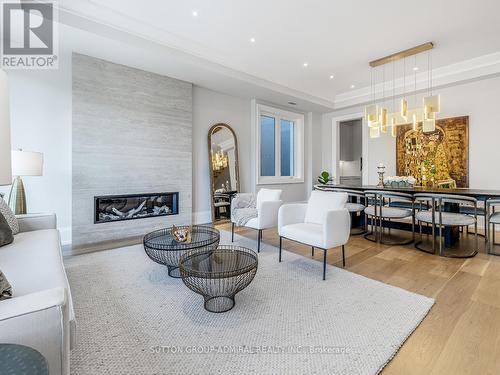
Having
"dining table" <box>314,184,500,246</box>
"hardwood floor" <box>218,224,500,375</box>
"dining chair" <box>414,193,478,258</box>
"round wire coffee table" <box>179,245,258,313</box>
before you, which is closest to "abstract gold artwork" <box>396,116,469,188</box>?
"dining table" <box>314,184,500,246</box>

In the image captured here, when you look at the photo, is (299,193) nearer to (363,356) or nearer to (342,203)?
(342,203)

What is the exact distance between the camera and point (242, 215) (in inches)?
146

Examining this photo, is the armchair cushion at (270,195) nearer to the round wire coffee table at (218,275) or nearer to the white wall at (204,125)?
the round wire coffee table at (218,275)

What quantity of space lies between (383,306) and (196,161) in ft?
13.2

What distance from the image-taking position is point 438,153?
5.07 meters

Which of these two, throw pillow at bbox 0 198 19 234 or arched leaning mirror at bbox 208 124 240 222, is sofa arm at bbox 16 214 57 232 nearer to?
throw pillow at bbox 0 198 19 234

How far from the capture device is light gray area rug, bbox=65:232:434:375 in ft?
4.67

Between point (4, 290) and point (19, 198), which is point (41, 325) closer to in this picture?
point (4, 290)

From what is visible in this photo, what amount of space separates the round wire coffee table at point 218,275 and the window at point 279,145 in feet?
12.7

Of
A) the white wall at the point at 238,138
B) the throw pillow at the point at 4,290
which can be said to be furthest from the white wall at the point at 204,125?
the throw pillow at the point at 4,290

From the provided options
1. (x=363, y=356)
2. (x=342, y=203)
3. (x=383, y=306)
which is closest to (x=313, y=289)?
(x=383, y=306)

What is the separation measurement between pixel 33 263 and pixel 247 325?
150 cm

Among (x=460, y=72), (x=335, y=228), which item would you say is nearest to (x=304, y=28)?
(x=335, y=228)

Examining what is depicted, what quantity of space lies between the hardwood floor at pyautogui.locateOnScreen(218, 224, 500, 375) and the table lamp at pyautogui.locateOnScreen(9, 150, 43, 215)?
318 centimetres
